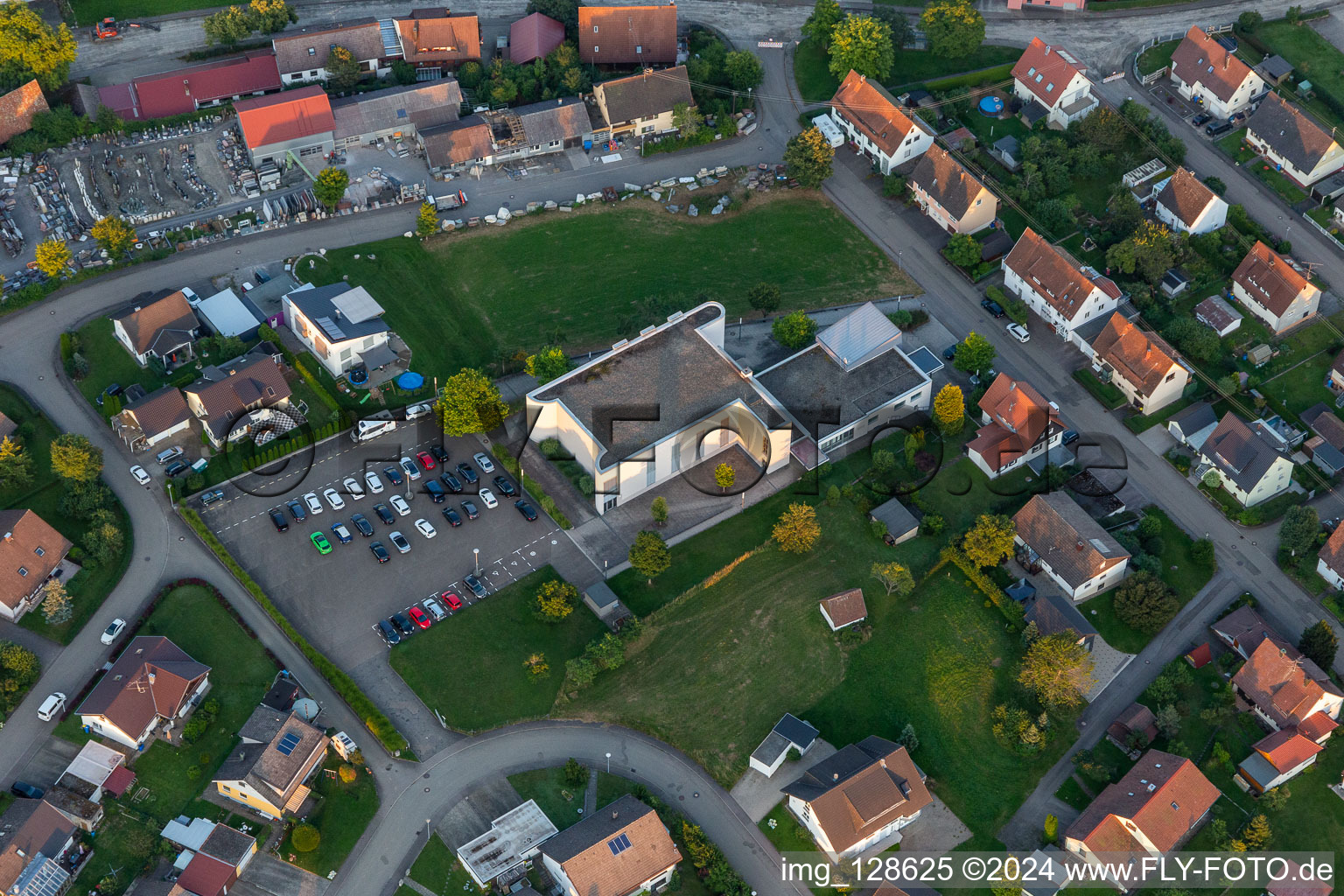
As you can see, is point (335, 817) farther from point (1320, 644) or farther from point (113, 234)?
point (1320, 644)

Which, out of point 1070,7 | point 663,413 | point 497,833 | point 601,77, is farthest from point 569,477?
point 1070,7

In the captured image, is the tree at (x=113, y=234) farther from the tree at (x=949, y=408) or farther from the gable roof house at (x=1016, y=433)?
the gable roof house at (x=1016, y=433)

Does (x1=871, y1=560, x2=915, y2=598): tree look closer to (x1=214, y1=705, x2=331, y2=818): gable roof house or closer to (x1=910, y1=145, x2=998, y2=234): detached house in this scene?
(x1=910, y1=145, x2=998, y2=234): detached house

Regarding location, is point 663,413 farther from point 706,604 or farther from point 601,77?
point 601,77

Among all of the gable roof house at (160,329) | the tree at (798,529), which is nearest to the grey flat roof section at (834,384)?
the tree at (798,529)

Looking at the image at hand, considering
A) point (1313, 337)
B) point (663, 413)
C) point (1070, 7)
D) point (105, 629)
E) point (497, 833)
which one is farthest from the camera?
point (1070, 7)

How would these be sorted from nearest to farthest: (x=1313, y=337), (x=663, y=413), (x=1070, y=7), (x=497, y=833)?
(x=497, y=833)
(x=663, y=413)
(x=1313, y=337)
(x=1070, y=7)
